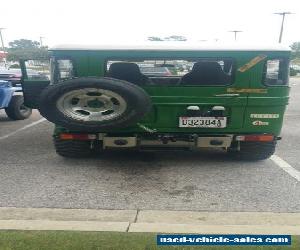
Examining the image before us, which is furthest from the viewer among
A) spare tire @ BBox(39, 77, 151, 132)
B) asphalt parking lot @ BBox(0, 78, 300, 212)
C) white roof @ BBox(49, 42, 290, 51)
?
white roof @ BBox(49, 42, 290, 51)

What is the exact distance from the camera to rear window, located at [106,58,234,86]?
545 cm

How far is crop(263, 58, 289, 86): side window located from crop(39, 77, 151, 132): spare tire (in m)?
1.78

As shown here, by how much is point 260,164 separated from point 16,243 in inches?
159

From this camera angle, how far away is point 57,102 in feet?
17.0

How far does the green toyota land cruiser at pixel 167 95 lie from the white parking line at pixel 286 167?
1.54 ft

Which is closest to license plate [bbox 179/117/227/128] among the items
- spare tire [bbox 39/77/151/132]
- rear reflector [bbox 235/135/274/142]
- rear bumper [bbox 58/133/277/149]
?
rear bumper [bbox 58/133/277/149]

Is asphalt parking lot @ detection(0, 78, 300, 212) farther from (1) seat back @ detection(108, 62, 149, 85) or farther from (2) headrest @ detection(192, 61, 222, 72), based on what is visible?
(2) headrest @ detection(192, 61, 222, 72)

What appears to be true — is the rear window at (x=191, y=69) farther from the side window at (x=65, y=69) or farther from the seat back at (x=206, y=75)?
the side window at (x=65, y=69)

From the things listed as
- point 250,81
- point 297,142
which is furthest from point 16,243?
point 297,142

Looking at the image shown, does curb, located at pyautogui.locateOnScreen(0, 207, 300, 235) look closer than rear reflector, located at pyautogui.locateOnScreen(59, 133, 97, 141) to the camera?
Yes

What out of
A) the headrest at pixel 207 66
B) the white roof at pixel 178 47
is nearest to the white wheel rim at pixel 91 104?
the white roof at pixel 178 47

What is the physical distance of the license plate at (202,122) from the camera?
5.56 m

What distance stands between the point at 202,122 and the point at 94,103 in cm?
162

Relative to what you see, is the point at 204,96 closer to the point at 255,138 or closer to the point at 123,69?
the point at 255,138
